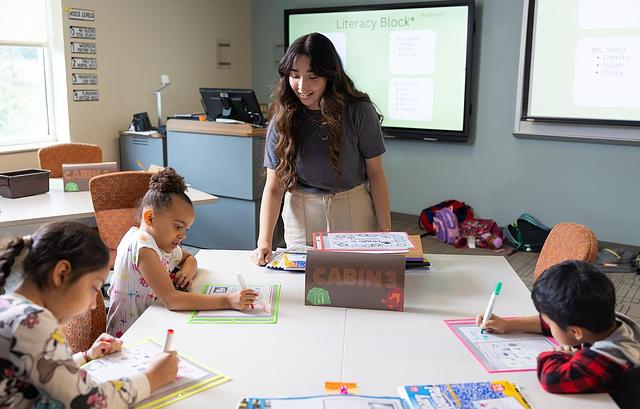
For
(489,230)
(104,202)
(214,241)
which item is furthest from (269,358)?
(489,230)

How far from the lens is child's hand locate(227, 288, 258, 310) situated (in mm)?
1718

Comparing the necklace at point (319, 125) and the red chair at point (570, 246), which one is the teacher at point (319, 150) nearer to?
the necklace at point (319, 125)

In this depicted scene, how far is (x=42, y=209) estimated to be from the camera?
301 centimetres

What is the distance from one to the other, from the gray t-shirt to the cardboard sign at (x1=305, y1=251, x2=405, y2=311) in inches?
24.3

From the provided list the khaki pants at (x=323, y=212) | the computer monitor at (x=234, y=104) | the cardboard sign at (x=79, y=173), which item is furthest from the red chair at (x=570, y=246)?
the computer monitor at (x=234, y=104)

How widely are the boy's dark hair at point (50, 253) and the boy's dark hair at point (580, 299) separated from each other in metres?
1.00

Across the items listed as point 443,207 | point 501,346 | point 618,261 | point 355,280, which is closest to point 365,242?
point 355,280

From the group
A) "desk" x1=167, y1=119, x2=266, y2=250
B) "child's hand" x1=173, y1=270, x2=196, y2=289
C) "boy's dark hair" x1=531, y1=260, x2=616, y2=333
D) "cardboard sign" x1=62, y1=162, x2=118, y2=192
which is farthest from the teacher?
"desk" x1=167, y1=119, x2=266, y2=250

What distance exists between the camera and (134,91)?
17.6ft

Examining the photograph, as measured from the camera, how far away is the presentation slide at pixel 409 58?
5234 millimetres

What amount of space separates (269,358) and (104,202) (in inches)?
73.6

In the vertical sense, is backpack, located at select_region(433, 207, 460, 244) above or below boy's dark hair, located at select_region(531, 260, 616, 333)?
below

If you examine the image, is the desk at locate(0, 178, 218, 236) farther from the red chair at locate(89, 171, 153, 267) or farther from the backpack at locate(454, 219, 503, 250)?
the backpack at locate(454, 219, 503, 250)

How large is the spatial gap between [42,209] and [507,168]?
374 centimetres
